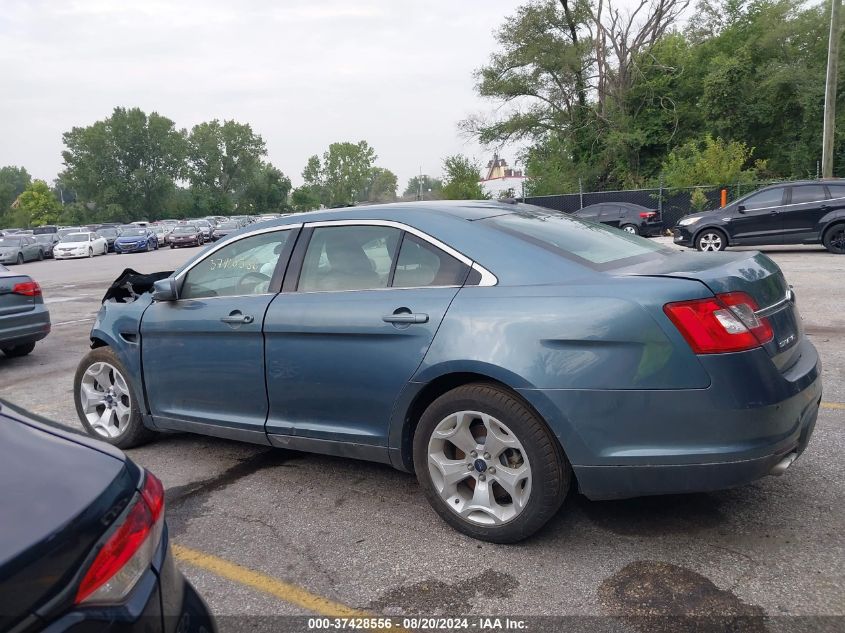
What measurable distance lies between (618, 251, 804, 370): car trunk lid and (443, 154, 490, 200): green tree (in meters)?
28.9

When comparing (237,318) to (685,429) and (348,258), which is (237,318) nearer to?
(348,258)

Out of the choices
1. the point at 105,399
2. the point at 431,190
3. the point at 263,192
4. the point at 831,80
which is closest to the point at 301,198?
the point at 263,192

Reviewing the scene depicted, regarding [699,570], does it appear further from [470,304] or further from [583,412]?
[470,304]

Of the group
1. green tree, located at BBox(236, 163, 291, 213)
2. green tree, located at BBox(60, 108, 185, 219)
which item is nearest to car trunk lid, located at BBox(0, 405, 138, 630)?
green tree, located at BBox(60, 108, 185, 219)

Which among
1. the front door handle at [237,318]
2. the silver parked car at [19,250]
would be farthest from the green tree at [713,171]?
the silver parked car at [19,250]

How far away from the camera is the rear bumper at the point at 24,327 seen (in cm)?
804

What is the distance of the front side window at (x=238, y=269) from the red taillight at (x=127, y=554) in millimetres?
2362

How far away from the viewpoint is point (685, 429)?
2854mm

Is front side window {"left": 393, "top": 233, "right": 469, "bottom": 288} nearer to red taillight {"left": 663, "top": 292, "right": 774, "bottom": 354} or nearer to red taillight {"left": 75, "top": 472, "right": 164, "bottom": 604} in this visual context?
red taillight {"left": 663, "top": 292, "right": 774, "bottom": 354}

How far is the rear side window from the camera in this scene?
48.1 ft

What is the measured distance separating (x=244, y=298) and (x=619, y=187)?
124 feet

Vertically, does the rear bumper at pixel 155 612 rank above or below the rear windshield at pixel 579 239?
below

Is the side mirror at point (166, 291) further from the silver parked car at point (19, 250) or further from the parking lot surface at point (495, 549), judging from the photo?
the silver parked car at point (19, 250)

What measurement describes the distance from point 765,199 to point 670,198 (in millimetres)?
13938
